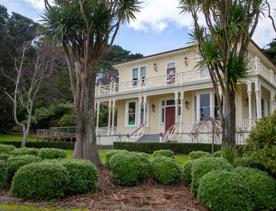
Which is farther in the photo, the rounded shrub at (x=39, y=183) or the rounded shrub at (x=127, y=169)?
the rounded shrub at (x=127, y=169)

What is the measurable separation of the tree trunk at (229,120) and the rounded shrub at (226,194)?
9.67 feet

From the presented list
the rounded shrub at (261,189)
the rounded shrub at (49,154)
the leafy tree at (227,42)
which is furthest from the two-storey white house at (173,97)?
the rounded shrub at (261,189)

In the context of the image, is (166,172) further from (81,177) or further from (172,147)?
(172,147)

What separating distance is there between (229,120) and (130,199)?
12.6ft

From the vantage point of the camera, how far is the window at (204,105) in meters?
22.8

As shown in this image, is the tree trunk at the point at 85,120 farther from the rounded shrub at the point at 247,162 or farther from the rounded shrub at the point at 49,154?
the rounded shrub at the point at 247,162

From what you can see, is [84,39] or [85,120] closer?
[85,120]

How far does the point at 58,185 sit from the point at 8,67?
31.8 meters

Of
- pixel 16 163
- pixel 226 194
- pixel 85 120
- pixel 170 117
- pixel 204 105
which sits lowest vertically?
pixel 226 194

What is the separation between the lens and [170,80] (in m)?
24.7

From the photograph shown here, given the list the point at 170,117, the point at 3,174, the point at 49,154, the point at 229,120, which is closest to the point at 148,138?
the point at 170,117

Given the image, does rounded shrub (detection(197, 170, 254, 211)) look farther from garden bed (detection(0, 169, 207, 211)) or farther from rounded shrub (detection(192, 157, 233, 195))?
rounded shrub (detection(192, 157, 233, 195))

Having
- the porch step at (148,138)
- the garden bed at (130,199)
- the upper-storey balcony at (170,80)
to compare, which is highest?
the upper-storey balcony at (170,80)

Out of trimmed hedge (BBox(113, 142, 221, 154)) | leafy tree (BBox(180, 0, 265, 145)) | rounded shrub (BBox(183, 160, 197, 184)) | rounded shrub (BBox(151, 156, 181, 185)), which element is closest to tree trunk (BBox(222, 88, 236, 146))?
leafy tree (BBox(180, 0, 265, 145))
